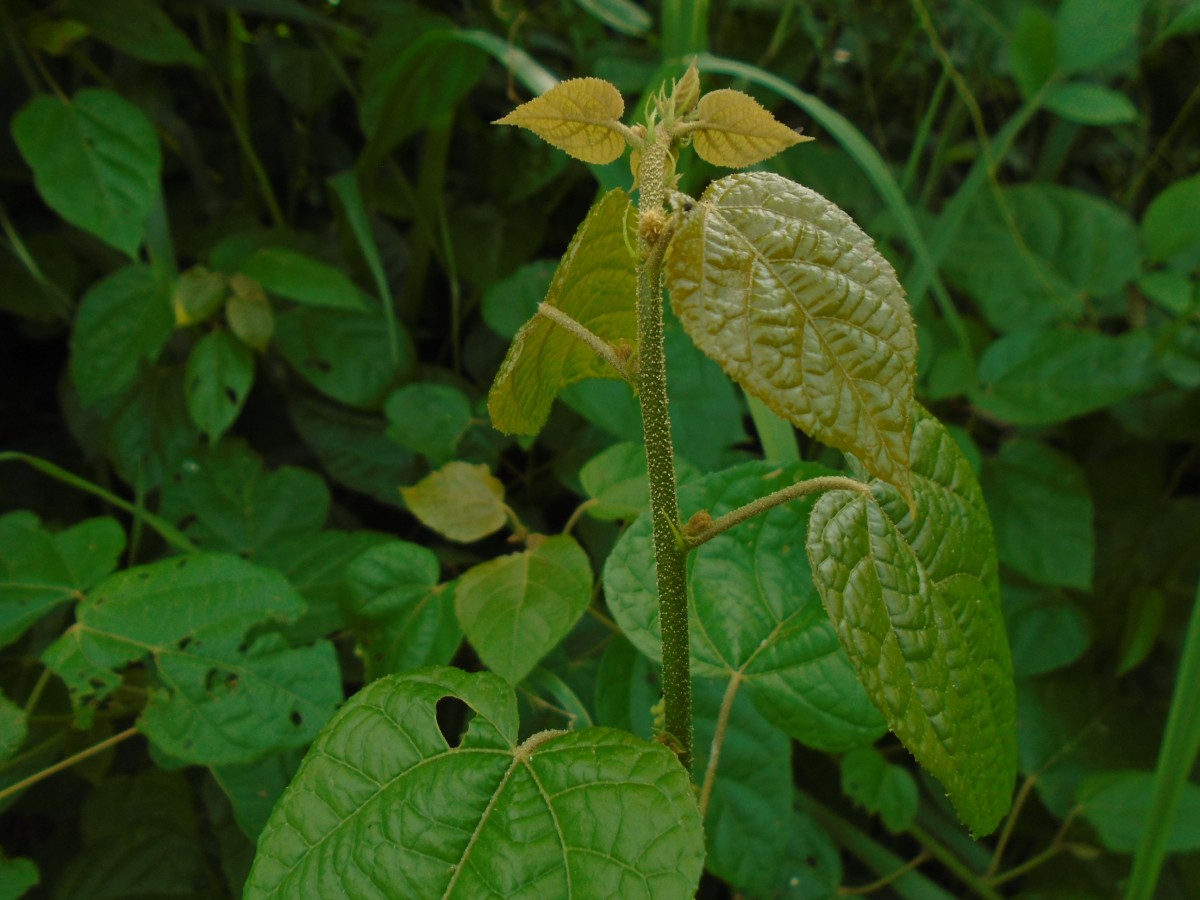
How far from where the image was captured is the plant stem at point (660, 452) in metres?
0.38

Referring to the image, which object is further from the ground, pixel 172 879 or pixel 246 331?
pixel 246 331

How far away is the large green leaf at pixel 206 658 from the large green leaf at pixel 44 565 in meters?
0.07

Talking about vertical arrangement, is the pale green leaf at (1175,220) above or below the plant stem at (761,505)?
above

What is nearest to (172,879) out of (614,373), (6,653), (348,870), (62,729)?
(62,729)

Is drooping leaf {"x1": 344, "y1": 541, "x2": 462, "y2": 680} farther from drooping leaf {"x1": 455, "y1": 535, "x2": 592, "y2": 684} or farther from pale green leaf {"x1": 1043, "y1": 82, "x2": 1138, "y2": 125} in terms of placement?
pale green leaf {"x1": 1043, "y1": 82, "x2": 1138, "y2": 125}

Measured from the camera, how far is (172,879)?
80 cm

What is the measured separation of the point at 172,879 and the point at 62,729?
0.18 metres

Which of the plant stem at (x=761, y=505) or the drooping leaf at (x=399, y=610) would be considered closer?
the plant stem at (x=761, y=505)

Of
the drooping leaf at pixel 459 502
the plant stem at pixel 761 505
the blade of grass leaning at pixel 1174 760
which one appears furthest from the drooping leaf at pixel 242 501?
the blade of grass leaning at pixel 1174 760

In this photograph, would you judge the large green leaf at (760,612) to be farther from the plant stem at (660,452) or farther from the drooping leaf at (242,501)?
the drooping leaf at (242,501)

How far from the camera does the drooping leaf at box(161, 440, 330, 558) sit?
0.97 metres

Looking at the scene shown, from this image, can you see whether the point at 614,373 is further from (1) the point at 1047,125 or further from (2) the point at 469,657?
(1) the point at 1047,125

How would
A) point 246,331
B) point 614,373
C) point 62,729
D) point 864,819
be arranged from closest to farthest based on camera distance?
point 614,373 → point 62,729 → point 246,331 → point 864,819

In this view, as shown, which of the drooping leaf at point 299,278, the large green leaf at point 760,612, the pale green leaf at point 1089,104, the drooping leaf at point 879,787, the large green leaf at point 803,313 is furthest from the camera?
the pale green leaf at point 1089,104
